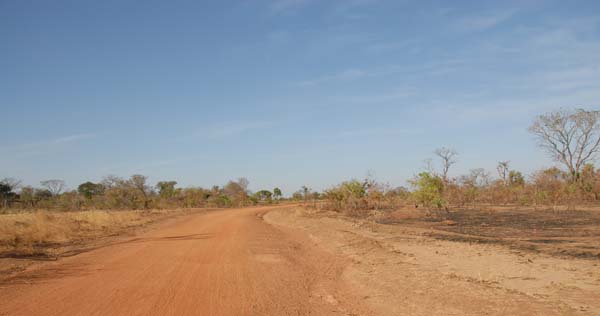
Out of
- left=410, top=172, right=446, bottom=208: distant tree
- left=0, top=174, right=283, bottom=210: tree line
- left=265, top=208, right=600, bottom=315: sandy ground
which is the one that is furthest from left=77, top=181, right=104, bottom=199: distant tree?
left=265, top=208, right=600, bottom=315: sandy ground

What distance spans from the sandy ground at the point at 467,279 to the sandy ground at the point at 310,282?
0.02 metres

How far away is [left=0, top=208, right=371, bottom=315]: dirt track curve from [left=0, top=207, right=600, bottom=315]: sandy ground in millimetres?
18

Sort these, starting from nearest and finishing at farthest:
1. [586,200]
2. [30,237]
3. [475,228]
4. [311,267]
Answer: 1. [311,267]
2. [30,237]
3. [475,228]
4. [586,200]

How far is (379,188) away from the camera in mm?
29516

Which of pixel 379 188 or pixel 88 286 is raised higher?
pixel 379 188

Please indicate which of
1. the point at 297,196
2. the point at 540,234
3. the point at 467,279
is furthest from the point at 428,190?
the point at 297,196

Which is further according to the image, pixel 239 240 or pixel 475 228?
pixel 475 228

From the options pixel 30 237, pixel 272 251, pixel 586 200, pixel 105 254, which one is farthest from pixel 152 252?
pixel 586 200

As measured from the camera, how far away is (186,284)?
285 inches

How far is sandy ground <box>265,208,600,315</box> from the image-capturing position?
565 cm

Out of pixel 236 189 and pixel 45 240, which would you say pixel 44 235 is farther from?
pixel 236 189

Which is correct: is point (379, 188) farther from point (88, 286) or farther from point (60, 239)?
point (88, 286)

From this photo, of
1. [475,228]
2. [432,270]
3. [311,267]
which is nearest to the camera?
[432,270]

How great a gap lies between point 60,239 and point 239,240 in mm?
6333
